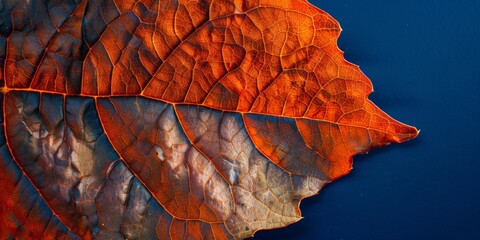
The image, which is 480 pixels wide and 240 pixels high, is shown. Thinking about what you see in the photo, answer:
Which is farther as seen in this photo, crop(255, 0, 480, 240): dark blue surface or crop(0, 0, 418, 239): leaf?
crop(255, 0, 480, 240): dark blue surface

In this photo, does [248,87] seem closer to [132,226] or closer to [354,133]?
[354,133]

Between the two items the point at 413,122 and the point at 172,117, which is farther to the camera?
the point at 413,122

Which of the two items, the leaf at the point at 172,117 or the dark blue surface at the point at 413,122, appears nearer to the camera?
the leaf at the point at 172,117

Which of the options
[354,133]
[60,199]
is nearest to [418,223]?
[354,133]
